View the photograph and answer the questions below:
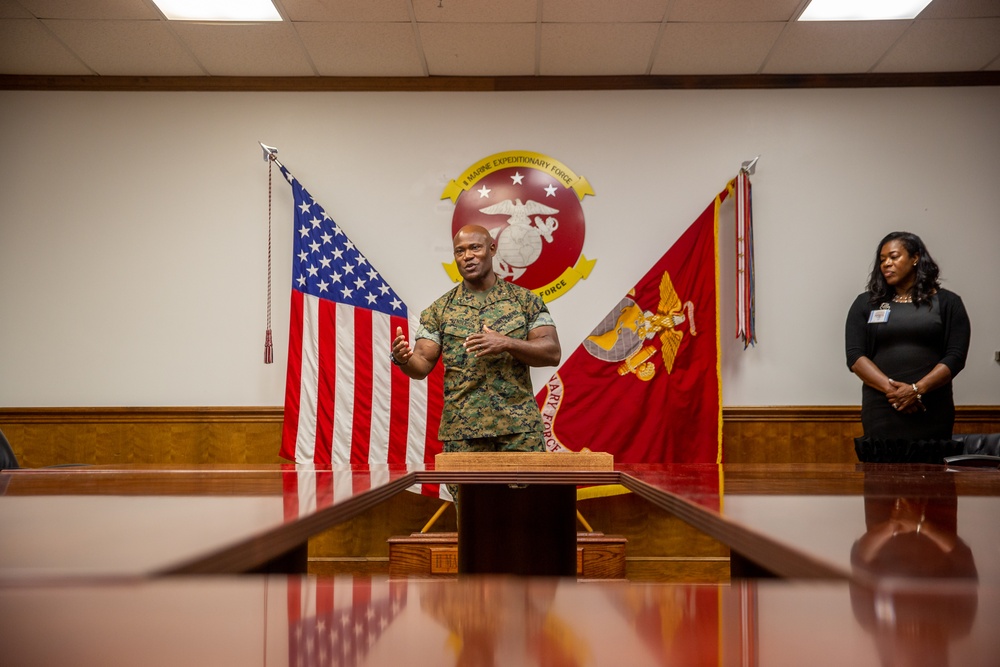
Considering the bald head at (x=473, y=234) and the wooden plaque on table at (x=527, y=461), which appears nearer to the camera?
the wooden plaque on table at (x=527, y=461)

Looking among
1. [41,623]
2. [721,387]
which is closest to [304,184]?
[721,387]

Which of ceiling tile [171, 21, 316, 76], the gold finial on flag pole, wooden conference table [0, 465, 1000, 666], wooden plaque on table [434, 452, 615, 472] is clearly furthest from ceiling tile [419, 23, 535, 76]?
wooden conference table [0, 465, 1000, 666]

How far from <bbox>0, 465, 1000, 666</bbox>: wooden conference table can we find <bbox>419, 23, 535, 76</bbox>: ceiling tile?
10.6 ft

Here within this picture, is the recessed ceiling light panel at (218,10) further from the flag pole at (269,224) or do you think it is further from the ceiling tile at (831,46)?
the ceiling tile at (831,46)

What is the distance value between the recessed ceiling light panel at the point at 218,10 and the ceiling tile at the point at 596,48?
1.27m

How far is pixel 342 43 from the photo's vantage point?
12.1ft

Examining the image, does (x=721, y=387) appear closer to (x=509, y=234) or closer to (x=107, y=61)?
(x=509, y=234)

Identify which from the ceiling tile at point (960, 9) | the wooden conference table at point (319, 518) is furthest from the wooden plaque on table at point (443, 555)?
the ceiling tile at point (960, 9)

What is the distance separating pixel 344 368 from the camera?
3.75 metres

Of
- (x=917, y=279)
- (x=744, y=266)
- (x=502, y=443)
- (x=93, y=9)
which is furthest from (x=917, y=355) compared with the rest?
(x=93, y=9)

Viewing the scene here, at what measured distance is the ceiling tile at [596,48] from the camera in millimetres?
3568

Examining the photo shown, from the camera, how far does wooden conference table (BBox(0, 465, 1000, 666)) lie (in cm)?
44

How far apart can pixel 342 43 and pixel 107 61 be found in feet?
4.19

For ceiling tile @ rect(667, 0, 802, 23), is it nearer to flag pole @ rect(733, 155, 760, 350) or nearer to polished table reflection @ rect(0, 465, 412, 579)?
flag pole @ rect(733, 155, 760, 350)
